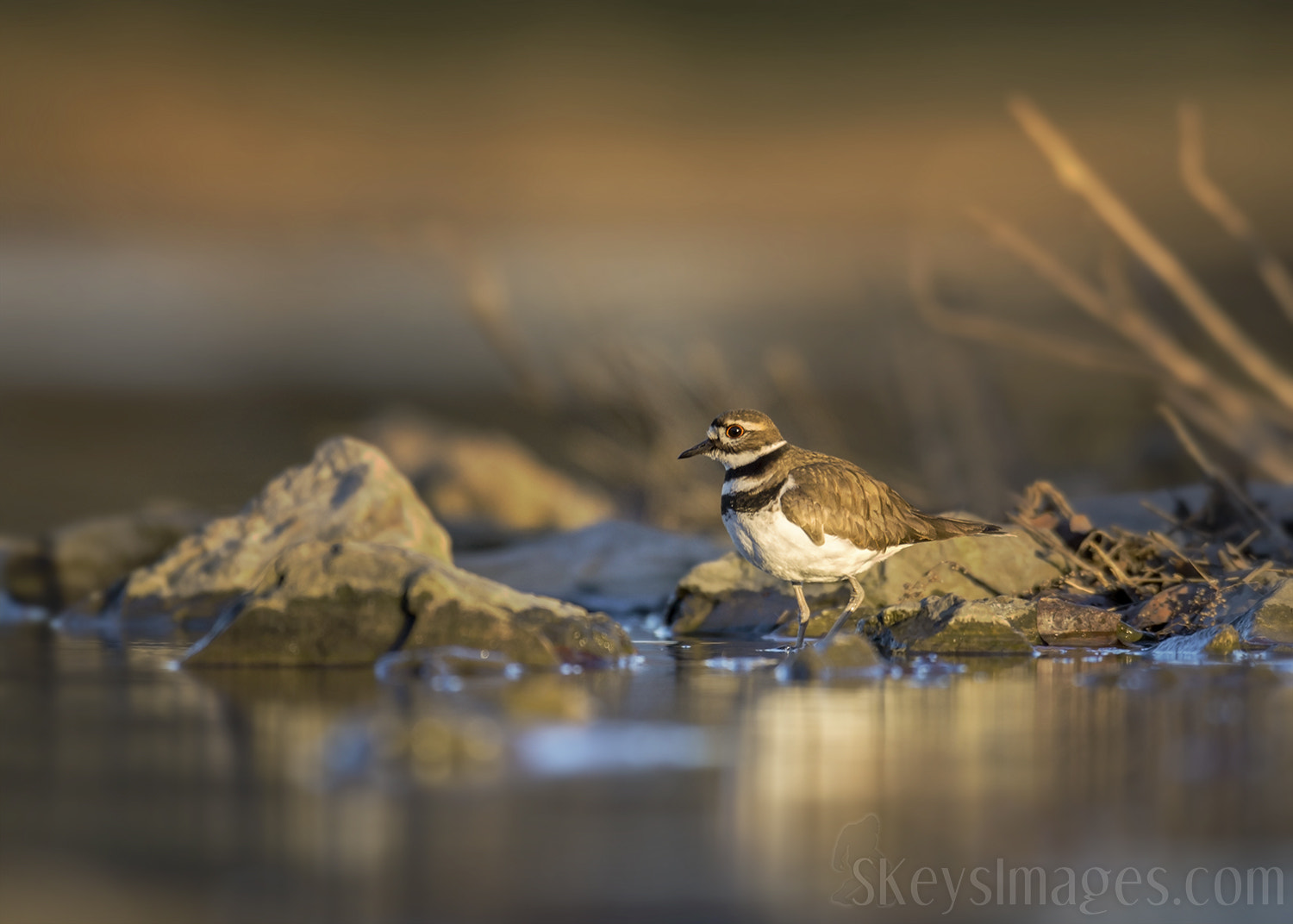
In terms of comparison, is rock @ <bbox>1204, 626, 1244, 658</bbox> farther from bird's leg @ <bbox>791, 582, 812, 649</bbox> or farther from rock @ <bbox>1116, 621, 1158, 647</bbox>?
bird's leg @ <bbox>791, 582, 812, 649</bbox>

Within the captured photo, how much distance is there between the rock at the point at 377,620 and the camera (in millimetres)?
5266

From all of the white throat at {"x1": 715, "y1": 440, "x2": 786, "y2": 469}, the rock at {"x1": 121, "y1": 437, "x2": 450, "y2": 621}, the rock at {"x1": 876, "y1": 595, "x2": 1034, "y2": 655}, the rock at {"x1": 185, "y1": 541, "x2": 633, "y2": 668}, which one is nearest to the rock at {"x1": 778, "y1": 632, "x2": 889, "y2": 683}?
the rock at {"x1": 876, "y1": 595, "x2": 1034, "y2": 655}

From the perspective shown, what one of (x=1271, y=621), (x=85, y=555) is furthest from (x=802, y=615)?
(x=85, y=555)

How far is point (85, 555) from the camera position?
866 cm

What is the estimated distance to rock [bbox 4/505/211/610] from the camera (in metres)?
8.59

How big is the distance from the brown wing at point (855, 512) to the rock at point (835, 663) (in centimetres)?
85

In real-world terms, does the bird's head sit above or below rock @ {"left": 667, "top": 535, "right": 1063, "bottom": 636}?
above

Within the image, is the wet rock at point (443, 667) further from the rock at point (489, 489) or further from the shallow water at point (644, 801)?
the rock at point (489, 489)

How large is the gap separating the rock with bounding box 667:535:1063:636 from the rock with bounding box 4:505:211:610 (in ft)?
10.1

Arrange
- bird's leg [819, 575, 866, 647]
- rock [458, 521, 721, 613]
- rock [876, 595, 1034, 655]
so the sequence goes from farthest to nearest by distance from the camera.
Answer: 1. rock [458, 521, 721, 613]
2. bird's leg [819, 575, 866, 647]
3. rock [876, 595, 1034, 655]

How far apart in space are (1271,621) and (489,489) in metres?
7.00

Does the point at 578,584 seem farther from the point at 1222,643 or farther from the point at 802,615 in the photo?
the point at 1222,643

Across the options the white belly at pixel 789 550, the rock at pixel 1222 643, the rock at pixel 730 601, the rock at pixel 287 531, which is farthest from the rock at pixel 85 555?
the rock at pixel 1222 643

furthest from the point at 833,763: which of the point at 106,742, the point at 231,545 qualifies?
the point at 231,545
